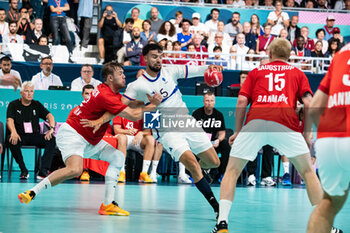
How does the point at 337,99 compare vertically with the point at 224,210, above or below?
above

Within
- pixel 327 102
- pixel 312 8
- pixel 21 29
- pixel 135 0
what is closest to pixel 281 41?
pixel 327 102

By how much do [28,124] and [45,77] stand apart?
6.57ft

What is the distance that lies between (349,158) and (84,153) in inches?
177

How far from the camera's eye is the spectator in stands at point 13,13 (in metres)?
16.3

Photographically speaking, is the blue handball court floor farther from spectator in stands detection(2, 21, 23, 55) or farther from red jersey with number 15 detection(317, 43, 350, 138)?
spectator in stands detection(2, 21, 23, 55)

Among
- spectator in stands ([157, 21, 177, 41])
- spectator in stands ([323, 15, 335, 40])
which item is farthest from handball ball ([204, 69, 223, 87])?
spectator in stands ([323, 15, 335, 40])

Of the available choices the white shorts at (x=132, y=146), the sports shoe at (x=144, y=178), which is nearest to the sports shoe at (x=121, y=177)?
the sports shoe at (x=144, y=178)

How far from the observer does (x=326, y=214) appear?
4.16 meters

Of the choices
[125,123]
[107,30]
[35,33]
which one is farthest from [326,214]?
[107,30]

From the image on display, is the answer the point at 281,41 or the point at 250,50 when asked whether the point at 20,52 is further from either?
the point at 281,41

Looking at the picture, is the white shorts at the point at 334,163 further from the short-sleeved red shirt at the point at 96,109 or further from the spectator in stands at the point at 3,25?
the spectator in stands at the point at 3,25

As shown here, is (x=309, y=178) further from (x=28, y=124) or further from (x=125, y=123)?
(x=28, y=124)

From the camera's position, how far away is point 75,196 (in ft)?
30.5

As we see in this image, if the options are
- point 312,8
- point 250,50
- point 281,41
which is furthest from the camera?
point 312,8
